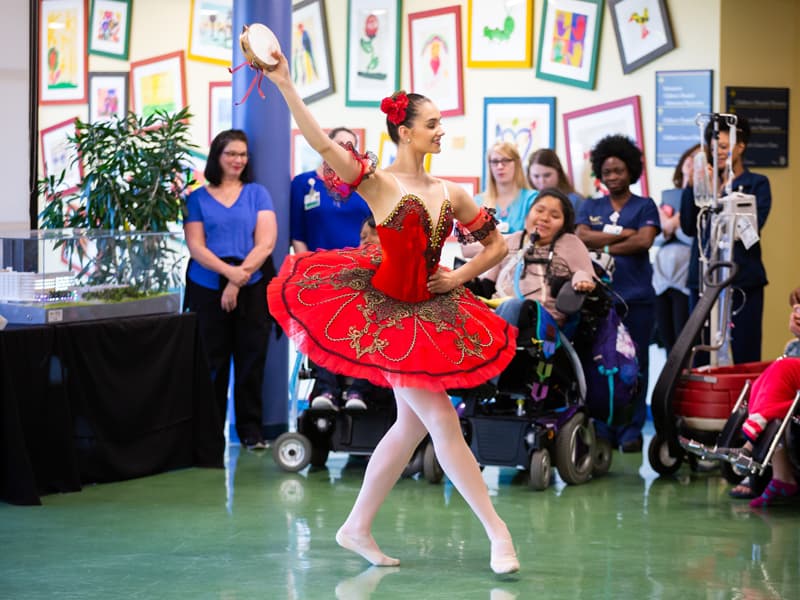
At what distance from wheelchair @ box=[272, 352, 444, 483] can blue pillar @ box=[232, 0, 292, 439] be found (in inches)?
40.3

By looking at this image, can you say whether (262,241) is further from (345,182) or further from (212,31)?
(212,31)

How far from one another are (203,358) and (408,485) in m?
1.25

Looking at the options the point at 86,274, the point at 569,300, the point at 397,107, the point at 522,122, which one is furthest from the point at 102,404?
the point at 522,122

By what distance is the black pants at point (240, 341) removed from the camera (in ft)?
22.7

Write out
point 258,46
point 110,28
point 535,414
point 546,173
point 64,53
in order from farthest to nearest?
point 64,53, point 110,28, point 546,173, point 535,414, point 258,46

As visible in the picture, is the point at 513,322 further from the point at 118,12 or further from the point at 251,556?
the point at 118,12

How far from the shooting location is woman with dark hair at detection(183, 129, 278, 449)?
6.81 m

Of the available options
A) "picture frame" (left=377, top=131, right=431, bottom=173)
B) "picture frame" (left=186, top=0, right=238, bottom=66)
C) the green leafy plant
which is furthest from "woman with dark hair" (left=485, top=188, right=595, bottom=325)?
"picture frame" (left=186, top=0, right=238, bottom=66)

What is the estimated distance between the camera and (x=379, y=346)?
412cm

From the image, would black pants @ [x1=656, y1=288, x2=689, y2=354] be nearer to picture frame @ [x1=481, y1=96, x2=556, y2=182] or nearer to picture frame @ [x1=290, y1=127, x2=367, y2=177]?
picture frame @ [x1=481, y1=96, x2=556, y2=182]

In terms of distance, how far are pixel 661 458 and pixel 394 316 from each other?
258cm

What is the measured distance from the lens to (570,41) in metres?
8.50

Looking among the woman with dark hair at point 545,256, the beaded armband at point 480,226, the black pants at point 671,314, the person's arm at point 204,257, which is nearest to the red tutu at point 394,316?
the beaded armband at point 480,226

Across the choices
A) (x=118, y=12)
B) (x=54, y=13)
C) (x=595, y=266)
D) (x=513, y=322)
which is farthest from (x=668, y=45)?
(x=54, y=13)
